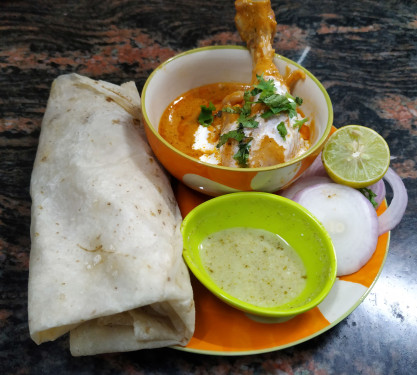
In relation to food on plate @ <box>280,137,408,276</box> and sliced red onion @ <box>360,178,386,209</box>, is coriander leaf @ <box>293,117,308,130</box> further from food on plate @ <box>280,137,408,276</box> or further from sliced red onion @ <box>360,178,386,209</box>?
sliced red onion @ <box>360,178,386,209</box>

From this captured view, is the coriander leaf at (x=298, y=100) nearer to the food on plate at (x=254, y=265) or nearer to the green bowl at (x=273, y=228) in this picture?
the green bowl at (x=273, y=228)

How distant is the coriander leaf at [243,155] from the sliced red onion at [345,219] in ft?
0.87

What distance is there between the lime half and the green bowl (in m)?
0.27

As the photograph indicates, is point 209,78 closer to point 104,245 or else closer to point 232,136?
point 232,136

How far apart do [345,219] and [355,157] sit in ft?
0.91

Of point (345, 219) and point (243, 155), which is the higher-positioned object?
point (243, 155)

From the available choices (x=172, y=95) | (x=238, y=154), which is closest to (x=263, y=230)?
(x=238, y=154)

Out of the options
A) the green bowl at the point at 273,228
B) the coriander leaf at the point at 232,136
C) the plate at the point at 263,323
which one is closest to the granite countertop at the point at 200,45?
the plate at the point at 263,323

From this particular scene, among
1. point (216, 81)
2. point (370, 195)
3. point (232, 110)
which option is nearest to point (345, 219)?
point (370, 195)

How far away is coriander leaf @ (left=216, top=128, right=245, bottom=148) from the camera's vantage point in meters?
→ 1.65

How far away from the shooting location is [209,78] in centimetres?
198

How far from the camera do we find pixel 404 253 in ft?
5.77

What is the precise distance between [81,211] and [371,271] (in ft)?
3.44

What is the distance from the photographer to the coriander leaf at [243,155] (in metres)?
1.61
